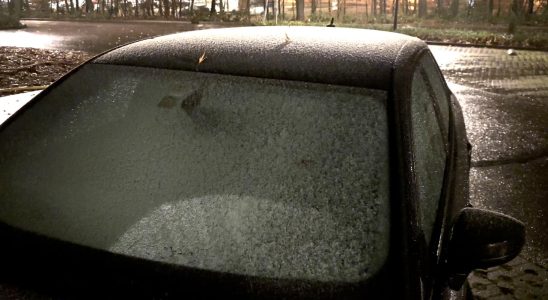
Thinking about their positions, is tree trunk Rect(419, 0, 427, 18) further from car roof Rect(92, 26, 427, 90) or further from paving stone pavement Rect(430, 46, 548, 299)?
car roof Rect(92, 26, 427, 90)

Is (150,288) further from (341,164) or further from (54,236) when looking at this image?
(341,164)

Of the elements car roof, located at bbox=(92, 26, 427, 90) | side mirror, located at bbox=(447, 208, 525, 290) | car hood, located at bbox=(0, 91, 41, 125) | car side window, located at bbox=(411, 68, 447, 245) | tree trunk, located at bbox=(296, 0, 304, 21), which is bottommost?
car hood, located at bbox=(0, 91, 41, 125)

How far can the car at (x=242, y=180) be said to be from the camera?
1.34 m

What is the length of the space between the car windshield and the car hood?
5.48 metres

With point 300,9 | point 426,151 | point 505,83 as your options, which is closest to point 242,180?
point 426,151

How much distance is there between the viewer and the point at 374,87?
1677 millimetres

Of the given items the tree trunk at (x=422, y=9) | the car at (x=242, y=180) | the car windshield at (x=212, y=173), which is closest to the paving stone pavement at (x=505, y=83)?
the car at (x=242, y=180)

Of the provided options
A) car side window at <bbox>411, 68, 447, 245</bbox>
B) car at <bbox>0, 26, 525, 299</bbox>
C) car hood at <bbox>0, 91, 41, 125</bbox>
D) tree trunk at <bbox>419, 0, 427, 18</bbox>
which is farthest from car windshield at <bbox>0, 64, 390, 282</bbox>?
tree trunk at <bbox>419, 0, 427, 18</bbox>

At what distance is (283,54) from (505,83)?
1014 cm

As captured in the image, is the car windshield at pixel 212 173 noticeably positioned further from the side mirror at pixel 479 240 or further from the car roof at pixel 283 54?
the side mirror at pixel 479 240

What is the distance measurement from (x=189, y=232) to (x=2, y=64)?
39.0 feet

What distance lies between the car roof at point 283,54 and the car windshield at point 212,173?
0.15ft

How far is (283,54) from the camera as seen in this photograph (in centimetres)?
186

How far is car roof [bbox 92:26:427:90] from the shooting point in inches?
68.6
